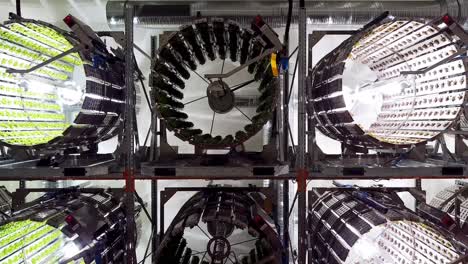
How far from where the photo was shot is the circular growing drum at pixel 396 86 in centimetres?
188

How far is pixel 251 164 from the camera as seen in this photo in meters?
2.05

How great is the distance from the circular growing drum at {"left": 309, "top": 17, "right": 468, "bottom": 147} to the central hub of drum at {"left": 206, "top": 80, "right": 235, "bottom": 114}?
451 millimetres

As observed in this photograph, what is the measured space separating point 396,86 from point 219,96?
941mm

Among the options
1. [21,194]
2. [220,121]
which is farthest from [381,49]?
[21,194]

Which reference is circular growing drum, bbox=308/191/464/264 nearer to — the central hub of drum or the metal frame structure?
the metal frame structure

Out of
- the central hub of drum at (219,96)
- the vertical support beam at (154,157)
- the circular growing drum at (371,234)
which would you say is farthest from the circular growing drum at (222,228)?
the central hub of drum at (219,96)

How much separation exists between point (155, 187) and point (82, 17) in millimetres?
1547

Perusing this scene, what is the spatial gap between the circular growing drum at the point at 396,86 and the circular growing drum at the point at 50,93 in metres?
1.09

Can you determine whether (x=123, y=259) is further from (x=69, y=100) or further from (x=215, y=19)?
(x=215, y=19)

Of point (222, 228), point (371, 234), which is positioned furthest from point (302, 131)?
point (371, 234)

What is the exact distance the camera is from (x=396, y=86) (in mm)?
2145

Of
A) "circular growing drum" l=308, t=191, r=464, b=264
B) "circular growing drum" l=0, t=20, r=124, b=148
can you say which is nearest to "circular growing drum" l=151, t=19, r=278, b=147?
"circular growing drum" l=0, t=20, r=124, b=148

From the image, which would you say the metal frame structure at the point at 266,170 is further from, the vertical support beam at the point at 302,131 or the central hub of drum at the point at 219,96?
the central hub of drum at the point at 219,96

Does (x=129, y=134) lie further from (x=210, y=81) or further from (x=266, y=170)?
(x=266, y=170)
